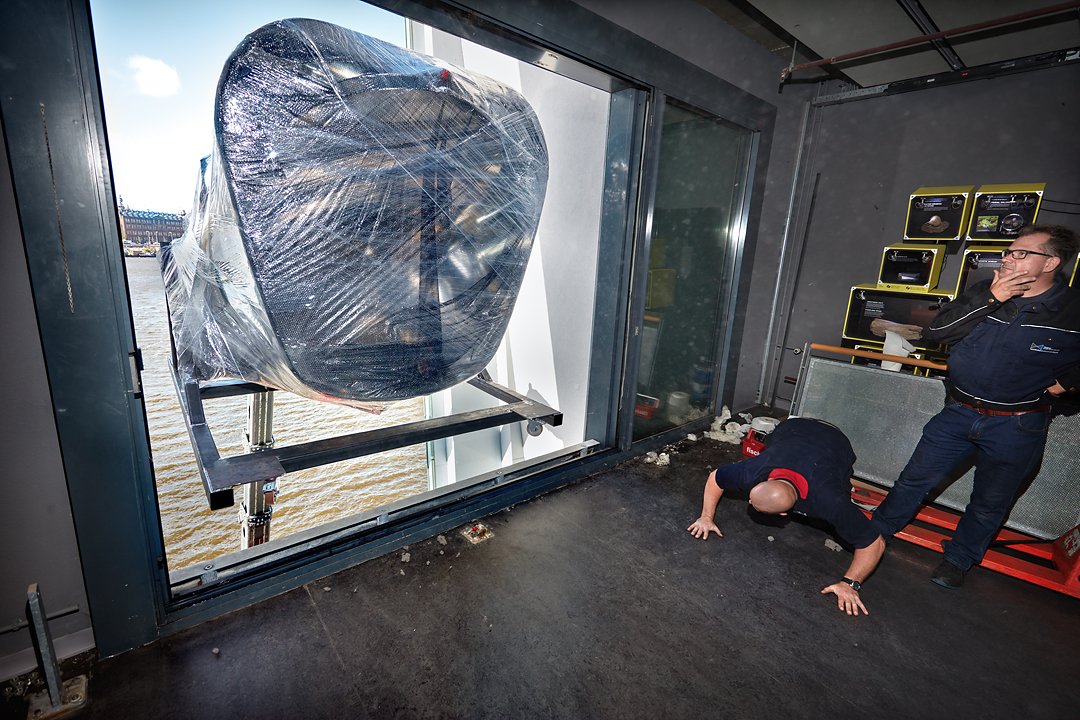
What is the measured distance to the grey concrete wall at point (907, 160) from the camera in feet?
9.73

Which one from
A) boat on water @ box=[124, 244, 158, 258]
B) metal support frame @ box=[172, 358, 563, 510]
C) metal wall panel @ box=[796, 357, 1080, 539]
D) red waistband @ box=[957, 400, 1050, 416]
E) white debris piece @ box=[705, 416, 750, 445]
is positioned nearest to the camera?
boat on water @ box=[124, 244, 158, 258]

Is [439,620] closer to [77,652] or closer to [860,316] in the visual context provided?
[77,652]

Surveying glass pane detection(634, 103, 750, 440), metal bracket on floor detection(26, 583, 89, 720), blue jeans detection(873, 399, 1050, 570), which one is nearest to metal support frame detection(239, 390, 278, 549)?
metal bracket on floor detection(26, 583, 89, 720)

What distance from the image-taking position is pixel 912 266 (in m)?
3.15

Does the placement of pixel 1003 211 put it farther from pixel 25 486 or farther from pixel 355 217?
pixel 25 486

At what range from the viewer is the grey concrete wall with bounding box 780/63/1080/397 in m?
2.97

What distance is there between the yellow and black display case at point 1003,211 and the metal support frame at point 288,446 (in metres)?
3.06

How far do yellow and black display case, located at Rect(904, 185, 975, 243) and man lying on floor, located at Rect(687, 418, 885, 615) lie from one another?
6.43ft

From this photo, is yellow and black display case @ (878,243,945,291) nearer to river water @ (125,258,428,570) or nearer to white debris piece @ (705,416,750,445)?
white debris piece @ (705,416,750,445)

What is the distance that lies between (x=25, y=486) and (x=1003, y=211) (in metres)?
4.80

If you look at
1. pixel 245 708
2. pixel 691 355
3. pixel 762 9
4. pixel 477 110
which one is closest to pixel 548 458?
pixel 691 355

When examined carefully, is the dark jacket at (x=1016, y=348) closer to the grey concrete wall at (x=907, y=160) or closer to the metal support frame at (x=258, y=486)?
the grey concrete wall at (x=907, y=160)

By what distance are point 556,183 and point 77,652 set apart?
3242 millimetres

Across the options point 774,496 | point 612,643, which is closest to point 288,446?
point 612,643
